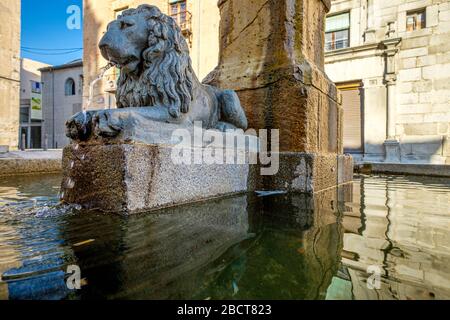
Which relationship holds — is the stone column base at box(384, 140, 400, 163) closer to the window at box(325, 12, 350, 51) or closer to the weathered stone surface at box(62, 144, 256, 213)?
the window at box(325, 12, 350, 51)

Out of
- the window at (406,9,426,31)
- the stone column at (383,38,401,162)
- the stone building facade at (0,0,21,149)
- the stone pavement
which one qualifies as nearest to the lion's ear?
the stone pavement

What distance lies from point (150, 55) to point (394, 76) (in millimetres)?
10013

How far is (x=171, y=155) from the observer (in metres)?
1.85

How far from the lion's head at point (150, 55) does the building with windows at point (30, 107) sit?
Result: 78.2ft

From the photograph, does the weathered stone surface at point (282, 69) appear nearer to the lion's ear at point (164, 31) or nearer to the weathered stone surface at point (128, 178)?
the weathered stone surface at point (128, 178)

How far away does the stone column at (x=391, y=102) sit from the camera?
9.22 metres

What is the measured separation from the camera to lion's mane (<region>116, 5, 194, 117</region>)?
1.93 metres

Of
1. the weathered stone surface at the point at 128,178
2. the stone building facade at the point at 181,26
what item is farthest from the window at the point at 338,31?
the weathered stone surface at the point at 128,178

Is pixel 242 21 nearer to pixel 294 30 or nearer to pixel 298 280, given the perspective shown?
pixel 294 30

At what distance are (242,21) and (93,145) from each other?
2288 mm

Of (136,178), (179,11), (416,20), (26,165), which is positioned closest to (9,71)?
(179,11)

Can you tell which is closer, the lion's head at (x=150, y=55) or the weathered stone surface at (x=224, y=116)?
the weathered stone surface at (x=224, y=116)

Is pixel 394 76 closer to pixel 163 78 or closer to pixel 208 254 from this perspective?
pixel 163 78

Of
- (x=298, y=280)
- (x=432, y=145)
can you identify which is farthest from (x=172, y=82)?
(x=432, y=145)
